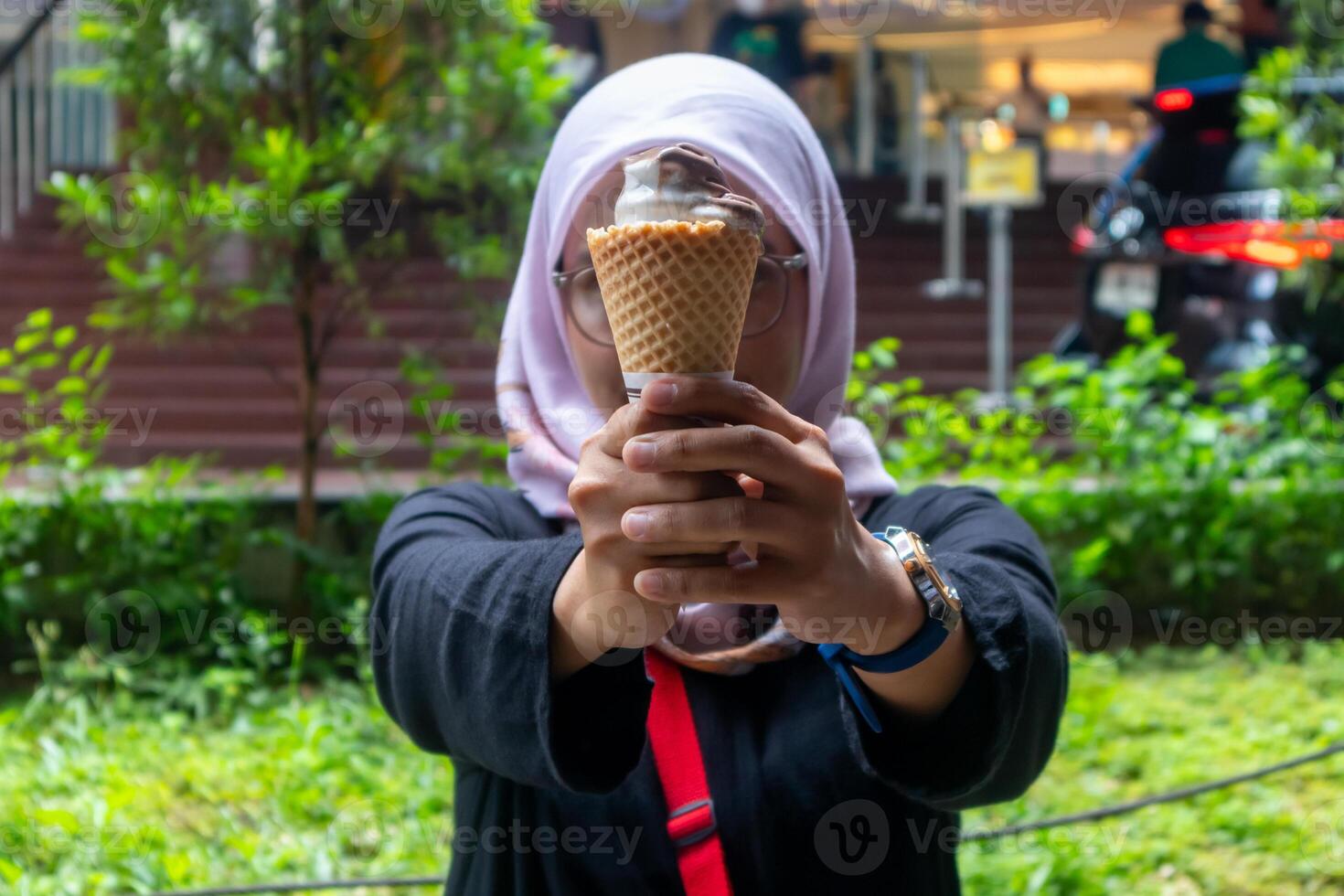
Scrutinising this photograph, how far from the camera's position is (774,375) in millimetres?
1535

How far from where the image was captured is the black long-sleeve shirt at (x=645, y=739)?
4.59 feet

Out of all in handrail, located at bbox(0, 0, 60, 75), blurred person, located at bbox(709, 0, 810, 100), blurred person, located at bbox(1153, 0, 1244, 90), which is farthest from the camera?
blurred person, located at bbox(709, 0, 810, 100)

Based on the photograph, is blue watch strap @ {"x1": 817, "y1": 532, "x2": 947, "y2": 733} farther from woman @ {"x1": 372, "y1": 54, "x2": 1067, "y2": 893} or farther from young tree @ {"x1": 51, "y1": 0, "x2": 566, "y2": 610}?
young tree @ {"x1": 51, "y1": 0, "x2": 566, "y2": 610}

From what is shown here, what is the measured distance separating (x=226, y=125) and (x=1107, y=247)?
4.08 metres

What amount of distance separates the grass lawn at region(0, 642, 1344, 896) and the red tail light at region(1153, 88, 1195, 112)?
2.79m

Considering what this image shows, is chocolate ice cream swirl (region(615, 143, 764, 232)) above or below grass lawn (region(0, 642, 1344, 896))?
above

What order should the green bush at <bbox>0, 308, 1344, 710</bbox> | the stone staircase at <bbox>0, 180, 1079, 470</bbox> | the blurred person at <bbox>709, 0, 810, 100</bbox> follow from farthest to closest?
the blurred person at <bbox>709, 0, 810, 100</bbox> → the stone staircase at <bbox>0, 180, 1079, 470</bbox> → the green bush at <bbox>0, 308, 1344, 710</bbox>

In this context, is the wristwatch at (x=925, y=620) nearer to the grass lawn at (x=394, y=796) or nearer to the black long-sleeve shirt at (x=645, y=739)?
the black long-sleeve shirt at (x=645, y=739)

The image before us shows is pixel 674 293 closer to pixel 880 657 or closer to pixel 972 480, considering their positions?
pixel 880 657

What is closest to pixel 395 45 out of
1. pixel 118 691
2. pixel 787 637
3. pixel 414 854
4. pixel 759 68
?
pixel 118 691

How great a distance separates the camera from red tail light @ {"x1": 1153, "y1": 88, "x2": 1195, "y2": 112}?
19.9 feet

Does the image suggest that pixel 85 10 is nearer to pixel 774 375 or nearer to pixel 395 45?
pixel 395 45

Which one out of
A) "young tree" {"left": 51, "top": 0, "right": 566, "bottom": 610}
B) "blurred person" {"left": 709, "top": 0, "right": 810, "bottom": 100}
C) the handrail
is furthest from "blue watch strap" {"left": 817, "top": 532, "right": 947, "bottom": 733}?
"blurred person" {"left": 709, "top": 0, "right": 810, "bottom": 100}

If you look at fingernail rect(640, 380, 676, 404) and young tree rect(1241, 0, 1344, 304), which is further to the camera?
young tree rect(1241, 0, 1344, 304)
